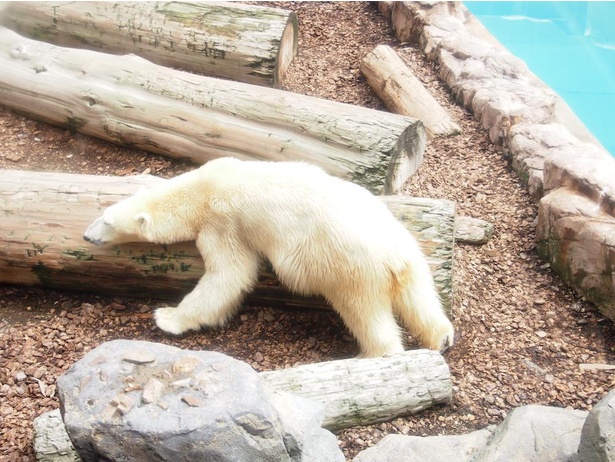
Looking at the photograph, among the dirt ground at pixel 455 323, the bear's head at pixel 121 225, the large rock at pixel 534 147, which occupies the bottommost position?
the dirt ground at pixel 455 323

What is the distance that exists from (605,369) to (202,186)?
2.51 m

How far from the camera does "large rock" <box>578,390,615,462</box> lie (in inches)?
101

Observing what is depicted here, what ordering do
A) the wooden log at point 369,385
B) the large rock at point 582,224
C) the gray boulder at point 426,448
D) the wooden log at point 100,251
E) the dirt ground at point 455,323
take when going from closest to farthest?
the gray boulder at point 426,448
the wooden log at point 369,385
the dirt ground at point 455,323
the wooden log at point 100,251
the large rock at point 582,224

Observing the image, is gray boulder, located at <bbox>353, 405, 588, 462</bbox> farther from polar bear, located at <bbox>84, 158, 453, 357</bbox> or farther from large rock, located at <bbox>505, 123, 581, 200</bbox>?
large rock, located at <bbox>505, 123, 581, 200</bbox>

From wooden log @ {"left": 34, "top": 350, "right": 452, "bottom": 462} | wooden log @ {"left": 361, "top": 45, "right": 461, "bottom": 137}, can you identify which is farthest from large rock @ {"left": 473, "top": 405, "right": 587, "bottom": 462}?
wooden log @ {"left": 361, "top": 45, "right": 461, "bottom": 137}

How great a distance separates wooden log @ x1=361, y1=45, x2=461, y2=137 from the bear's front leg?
260 centimetres

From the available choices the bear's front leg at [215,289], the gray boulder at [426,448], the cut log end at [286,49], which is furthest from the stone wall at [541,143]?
the bear's front leg at [215,289]

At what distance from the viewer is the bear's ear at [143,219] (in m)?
3.94

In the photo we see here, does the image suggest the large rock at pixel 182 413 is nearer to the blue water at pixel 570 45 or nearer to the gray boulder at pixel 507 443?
the gray boulder at pixel 507 443

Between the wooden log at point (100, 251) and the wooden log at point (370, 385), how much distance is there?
24.4 inches

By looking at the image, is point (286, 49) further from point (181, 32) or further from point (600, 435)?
point (600, 435)

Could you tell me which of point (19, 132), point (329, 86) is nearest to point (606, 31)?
point (329, 86)

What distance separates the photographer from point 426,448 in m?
3.21

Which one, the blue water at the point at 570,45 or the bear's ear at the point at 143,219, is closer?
the bear's ear at the point at 143,219
